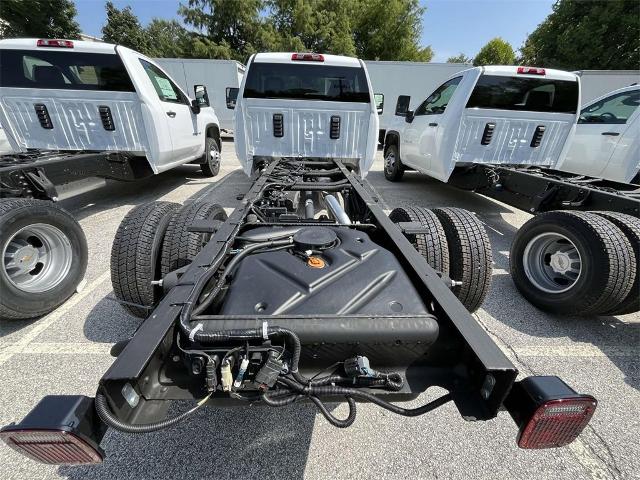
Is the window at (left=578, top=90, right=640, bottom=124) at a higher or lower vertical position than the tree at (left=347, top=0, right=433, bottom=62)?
lower

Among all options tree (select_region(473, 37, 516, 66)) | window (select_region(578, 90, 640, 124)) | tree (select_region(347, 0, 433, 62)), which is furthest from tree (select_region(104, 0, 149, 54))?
window (select_region(578, 90, 640, 124))

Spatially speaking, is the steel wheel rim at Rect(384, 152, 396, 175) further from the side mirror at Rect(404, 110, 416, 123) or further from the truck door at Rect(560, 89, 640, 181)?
the truck door at Rect(560, 89, 640, 181)

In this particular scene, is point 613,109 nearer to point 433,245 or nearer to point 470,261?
point 470,261

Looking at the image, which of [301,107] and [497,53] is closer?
[301,107]

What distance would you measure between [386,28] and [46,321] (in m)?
32.8

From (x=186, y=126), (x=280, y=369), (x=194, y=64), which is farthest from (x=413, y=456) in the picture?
(x=194, y=64)

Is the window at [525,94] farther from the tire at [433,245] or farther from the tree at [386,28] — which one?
the tree at [386,28]

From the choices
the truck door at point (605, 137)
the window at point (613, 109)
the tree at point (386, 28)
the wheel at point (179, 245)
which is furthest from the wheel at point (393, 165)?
the tree at point (386, 28)

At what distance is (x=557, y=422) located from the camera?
945 millimetres

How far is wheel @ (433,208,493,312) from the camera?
2145 mm

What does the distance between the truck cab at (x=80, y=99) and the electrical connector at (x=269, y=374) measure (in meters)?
4.55

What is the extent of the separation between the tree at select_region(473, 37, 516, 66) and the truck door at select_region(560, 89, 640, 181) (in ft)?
124

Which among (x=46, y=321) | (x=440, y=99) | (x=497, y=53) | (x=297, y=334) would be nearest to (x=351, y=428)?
(x=297, y=334)

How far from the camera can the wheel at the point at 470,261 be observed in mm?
2145
